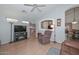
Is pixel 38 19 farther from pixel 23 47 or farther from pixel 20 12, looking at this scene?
pixel 23 47

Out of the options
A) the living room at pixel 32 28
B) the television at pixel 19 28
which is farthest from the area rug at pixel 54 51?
the television at pixel 19 28

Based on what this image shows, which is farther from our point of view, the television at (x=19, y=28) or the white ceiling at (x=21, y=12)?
the television at (x=19, y=28)

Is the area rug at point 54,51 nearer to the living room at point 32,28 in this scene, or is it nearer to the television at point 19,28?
the living room at point 32,28

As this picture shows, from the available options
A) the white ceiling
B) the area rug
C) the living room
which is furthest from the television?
the area rug

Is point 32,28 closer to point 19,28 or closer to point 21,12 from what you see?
point 19,28

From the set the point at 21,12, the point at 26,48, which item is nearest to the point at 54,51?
the point at 26,48

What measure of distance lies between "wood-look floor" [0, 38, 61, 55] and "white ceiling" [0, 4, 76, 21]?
52 centimetres

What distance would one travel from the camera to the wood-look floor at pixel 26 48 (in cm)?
231

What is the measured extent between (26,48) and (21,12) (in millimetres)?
760

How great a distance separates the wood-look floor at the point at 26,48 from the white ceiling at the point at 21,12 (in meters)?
0.52

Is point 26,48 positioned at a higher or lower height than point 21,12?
lower

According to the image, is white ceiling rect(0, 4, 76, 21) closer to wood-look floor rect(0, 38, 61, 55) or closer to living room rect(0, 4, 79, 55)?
living room rect(0, 4, 79, 55)

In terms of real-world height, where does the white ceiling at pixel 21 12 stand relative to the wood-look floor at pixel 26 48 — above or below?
above

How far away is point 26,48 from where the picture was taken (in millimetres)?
2359
